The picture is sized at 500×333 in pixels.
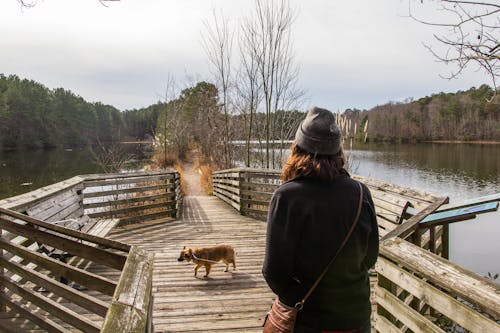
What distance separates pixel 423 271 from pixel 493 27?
3176mm

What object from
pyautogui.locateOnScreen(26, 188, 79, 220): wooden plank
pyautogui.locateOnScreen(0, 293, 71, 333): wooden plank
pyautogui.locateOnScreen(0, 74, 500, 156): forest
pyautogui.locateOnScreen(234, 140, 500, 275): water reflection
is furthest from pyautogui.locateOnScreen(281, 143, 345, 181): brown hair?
pyautogui.locateOnScreen(0, 74, 500, 156): forest

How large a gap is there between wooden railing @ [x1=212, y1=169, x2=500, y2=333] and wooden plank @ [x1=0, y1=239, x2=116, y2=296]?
1.97 m

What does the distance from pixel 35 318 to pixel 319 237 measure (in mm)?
3007

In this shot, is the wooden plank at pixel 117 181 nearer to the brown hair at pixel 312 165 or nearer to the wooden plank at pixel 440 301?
the wooden plank at pixel 440 301

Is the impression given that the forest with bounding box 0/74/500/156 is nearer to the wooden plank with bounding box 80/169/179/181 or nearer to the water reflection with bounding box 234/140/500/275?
the water reflection with bounding box 234/140/500/275

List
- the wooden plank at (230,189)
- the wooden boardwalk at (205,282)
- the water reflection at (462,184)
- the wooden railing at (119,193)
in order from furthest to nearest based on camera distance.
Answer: the water reflection at (462,184) → the wooden plank at (230,189) → the wooden railing at (119,193) → the wooden boardwalk at (205,282)

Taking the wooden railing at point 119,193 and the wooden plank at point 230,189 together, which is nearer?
the wooden railing at point 119,193

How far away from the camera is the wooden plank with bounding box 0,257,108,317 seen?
8.48 ft

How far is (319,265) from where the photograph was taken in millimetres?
1559

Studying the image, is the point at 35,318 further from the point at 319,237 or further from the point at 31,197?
the point at 319,237

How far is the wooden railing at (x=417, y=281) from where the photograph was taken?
1762mm

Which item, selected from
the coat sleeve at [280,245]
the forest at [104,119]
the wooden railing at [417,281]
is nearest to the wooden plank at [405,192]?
the wooden railing at [417,281]

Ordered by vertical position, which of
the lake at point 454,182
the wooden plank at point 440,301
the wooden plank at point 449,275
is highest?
the wooden plank at point 449,275

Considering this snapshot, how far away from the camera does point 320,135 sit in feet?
5.40
